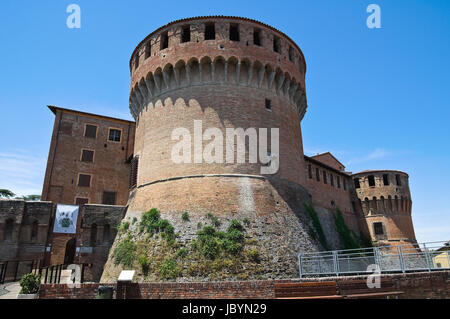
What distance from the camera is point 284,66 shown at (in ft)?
61.0

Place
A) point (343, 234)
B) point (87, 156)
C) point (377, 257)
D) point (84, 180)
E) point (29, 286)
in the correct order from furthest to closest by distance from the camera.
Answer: point (87, 156) → point (84, 180) → point (343, 234) → point (377, 257) → point (29, 286)

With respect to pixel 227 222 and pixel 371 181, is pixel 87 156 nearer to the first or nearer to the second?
pixel 227 222

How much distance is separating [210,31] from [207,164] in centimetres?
820

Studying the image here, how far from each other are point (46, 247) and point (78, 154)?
8153mm

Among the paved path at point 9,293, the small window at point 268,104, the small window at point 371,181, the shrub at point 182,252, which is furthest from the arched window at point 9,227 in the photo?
the small window at point 371,181

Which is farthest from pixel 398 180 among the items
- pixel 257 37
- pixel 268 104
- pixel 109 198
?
pixel 109 198

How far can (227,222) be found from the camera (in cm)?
1407

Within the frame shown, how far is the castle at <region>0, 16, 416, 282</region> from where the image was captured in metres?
14.7

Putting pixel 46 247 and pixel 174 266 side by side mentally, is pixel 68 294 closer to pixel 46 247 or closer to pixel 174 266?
pixel 174 266

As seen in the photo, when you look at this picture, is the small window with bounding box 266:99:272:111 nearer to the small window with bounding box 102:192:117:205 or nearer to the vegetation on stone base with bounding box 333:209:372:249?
the vegetation on stone base with bounding box 333:209:372:249

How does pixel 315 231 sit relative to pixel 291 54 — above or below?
below

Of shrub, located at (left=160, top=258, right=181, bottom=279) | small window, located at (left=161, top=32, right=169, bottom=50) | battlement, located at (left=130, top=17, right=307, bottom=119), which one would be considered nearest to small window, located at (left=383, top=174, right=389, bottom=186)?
battlement, located at (left=130, top=17, right=307, bottom=119)

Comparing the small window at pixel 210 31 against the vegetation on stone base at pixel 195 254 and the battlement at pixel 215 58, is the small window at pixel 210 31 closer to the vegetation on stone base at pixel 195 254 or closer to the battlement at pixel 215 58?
the battlement at pixel 215 58

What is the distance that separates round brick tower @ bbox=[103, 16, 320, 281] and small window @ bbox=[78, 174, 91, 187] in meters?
7.80
